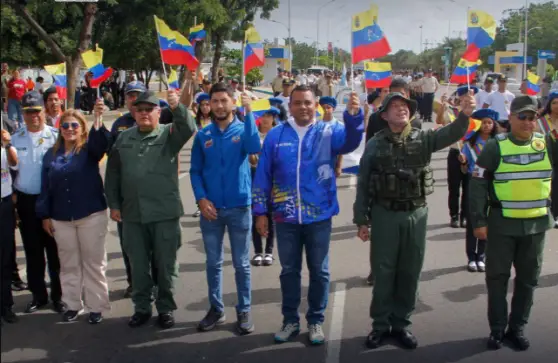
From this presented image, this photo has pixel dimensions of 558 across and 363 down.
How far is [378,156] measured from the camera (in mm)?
4801

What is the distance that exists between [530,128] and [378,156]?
1.13m

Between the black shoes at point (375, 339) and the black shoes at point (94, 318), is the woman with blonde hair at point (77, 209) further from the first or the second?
the black shoes at point (375, 339)

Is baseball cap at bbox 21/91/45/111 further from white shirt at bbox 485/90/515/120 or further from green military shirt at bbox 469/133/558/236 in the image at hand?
white shirt at bbox 485/90/515/120

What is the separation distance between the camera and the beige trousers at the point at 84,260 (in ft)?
17.7

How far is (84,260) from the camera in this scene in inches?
215

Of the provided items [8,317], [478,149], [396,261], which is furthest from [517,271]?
[8,317]

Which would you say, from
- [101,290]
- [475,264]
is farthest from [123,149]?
[475,264]

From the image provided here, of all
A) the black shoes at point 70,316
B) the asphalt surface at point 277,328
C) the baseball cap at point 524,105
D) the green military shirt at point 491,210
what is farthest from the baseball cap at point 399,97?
the black shoes at point 70,316

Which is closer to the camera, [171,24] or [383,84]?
[383,84]

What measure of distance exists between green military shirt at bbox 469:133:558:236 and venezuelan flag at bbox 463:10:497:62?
3132 mm

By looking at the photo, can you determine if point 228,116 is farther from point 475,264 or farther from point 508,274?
point 475,264

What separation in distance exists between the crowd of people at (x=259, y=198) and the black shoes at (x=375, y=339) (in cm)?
1

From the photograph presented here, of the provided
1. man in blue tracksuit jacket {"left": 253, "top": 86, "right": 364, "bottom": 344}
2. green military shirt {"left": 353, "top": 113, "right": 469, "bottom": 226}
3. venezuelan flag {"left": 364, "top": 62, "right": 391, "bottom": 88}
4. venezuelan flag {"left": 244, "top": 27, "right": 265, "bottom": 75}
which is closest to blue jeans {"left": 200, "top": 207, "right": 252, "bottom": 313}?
man in blue tracksuit jacket {"left": 253, "top": 86, "right": 364, "bottom": 344}

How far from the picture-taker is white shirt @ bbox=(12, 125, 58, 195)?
5582 millimetres
